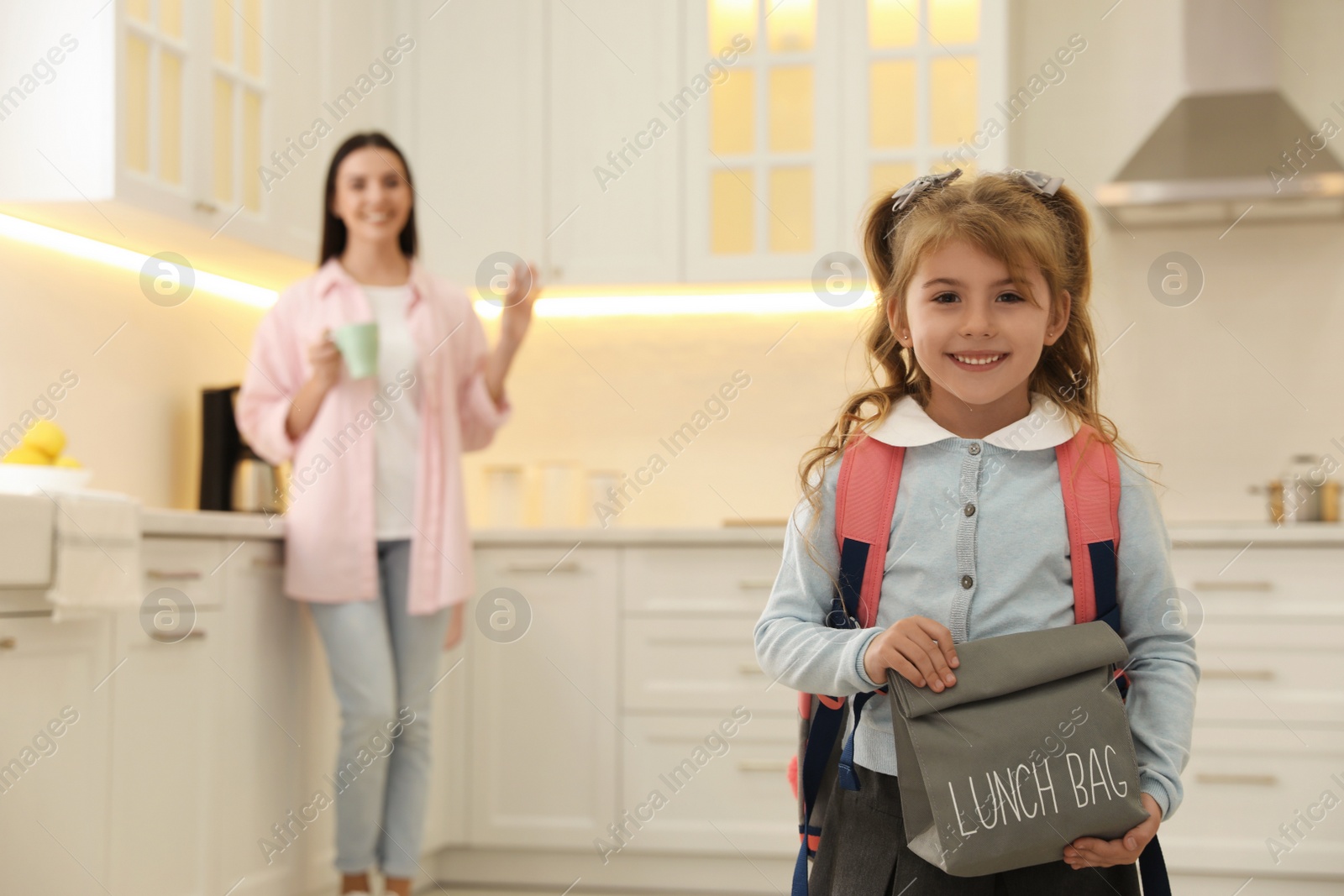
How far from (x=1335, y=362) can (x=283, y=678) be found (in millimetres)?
2581

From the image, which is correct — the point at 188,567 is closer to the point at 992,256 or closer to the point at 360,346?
the point at 360,346

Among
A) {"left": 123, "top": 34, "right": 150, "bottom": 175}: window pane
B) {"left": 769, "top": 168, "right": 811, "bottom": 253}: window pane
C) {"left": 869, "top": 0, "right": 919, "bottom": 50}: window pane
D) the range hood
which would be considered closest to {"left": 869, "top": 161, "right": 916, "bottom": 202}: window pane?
{"left": 769, "top": 168, "right": 811, "bottom": 253}: window pane

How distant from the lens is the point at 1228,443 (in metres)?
3.12

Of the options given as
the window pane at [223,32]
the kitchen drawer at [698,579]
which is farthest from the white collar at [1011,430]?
the window pane at [223,32]

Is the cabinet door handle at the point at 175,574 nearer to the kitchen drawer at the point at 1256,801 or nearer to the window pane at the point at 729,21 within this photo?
the window pane at the point at 729,21

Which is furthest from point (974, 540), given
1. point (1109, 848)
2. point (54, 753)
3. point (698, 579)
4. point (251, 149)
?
point (251, 149)

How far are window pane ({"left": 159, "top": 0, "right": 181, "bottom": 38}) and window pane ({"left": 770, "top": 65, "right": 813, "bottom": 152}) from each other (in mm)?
1398

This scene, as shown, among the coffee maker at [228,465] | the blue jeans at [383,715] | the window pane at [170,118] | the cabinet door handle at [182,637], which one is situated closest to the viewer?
the cabinet door handle at [182,637]

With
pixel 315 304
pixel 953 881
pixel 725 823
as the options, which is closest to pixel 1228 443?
pixel 725 823

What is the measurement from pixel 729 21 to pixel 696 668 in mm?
1624

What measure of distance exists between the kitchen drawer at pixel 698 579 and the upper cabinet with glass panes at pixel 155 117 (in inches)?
42.4

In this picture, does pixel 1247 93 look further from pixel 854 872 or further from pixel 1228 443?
pixel 854 872

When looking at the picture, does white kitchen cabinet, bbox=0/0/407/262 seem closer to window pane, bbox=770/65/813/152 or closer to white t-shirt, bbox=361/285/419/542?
white t-shirt, bbox=361/285/419/542

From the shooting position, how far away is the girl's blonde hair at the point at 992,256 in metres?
0.99
